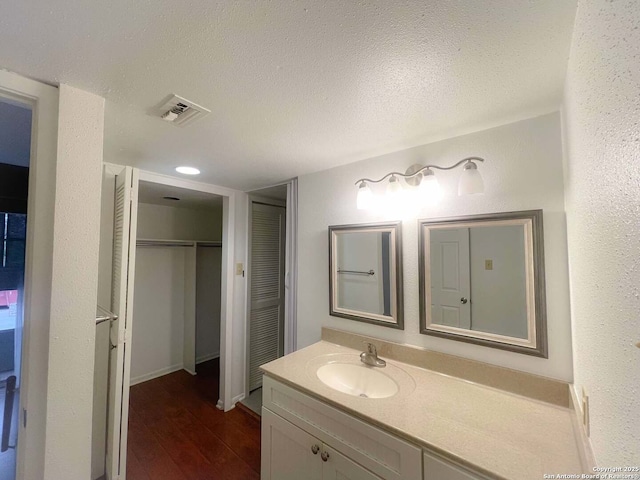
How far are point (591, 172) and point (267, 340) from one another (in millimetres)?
2793

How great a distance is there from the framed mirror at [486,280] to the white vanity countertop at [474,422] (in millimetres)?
230

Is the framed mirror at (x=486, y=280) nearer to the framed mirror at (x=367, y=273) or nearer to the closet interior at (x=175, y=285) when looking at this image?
the framed mirror at (x=367, y=273)

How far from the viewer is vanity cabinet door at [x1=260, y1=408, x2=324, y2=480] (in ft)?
3.93

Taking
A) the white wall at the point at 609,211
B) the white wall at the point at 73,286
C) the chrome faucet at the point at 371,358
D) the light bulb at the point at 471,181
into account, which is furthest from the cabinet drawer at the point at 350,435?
the light bulb at the point at 471,181

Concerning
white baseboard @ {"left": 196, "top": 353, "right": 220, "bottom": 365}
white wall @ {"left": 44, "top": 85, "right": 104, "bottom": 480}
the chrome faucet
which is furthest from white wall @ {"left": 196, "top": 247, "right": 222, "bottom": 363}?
the chrome faucet

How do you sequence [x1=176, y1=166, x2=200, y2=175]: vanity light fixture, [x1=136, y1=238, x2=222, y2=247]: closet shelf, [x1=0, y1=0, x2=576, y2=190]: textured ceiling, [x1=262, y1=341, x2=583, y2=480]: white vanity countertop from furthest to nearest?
1. [x1=136, y1=238, x2=222, y2=247]: closet shelf
2. [x1=176, y1=166, x2=200, y2=175]: vanity light fixture
3. [x1=262, y1=341, x2=583, y2=480]: white vanity countertop
4. [x1=0, y1=0, x2=576, y2=190]: textured ceiling

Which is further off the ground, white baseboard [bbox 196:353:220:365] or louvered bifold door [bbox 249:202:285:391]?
louvered bifold door [bbox 249:202:285:391]

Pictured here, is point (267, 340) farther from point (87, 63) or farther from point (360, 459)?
point (87, 63)

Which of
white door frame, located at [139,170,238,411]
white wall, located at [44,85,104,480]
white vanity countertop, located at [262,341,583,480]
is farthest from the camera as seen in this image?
white door frame, located at [139,170,238,411]

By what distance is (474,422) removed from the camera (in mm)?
978

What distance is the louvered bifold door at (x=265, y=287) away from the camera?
8.82 feet

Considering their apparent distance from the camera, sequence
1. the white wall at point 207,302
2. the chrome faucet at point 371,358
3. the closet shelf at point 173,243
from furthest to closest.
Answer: the white wall at point 207,302 < the closet shelf at point 173,243 < the chrome faucet at point 371,358

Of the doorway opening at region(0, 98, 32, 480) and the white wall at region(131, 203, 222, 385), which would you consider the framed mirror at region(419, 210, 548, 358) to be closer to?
the doorway opening at region(0, 98, 32, 480)

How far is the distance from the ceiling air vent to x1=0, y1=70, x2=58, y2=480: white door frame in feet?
1.19
